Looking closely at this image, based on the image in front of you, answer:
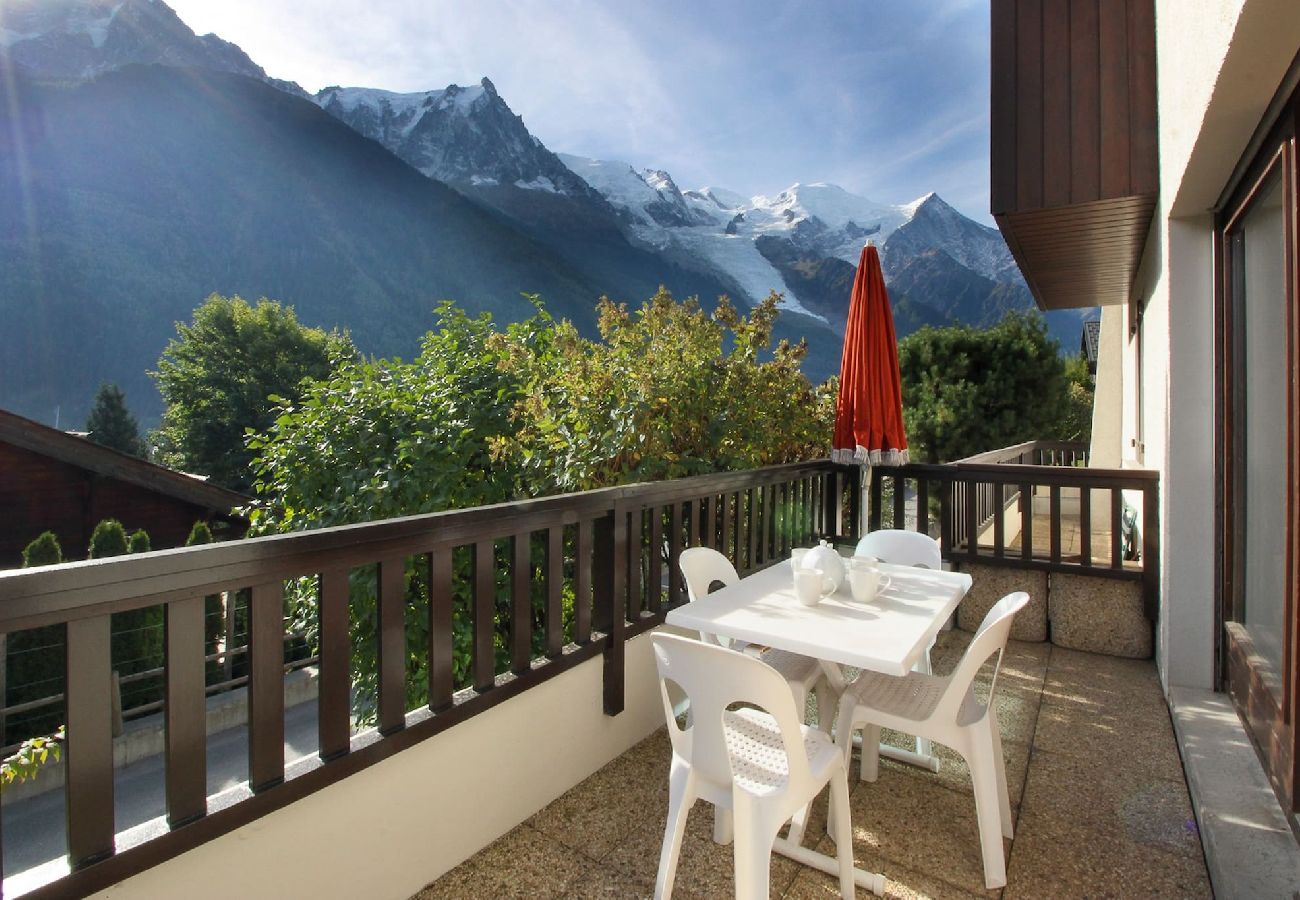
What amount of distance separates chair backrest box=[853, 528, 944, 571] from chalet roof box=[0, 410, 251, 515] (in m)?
12.0

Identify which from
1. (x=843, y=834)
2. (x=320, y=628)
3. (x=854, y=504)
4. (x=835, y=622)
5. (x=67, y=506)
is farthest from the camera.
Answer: (x=67, y=506)

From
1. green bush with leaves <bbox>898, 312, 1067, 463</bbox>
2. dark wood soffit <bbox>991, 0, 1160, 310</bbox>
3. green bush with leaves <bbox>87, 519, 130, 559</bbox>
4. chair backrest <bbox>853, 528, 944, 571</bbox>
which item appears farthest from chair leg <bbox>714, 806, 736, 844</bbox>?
green bush with leaves <bbox>898, 312, 1067, 463</bbox>

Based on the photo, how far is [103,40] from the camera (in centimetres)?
7125

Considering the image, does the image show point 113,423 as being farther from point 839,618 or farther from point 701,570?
point 839,618

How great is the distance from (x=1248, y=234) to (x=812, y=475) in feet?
7.59

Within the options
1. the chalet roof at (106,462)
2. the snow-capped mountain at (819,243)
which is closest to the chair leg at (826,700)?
the chalet roof at (106,462)

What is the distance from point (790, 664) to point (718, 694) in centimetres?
93

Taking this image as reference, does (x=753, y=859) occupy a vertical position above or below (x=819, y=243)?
below

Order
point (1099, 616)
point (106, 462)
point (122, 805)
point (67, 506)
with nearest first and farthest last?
point (1099, 616) < point (122, 805) < point (106, 462) < point (67, 506)

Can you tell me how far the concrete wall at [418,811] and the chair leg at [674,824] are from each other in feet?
2.06

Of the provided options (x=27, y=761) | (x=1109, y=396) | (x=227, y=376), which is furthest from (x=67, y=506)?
(x=227, y=376)

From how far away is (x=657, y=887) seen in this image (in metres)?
1.76

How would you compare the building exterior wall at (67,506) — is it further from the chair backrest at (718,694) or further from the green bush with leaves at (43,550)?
the chair backrest at (718,694)

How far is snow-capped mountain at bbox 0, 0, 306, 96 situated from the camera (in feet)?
225
